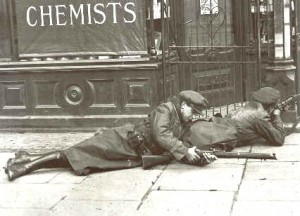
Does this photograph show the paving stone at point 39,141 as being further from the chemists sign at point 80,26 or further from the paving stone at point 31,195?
the paving stone at point 31,195

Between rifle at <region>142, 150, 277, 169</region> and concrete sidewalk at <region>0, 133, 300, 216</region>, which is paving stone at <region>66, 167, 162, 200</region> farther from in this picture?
rifle at <region>142, 150, 277, 169</region>

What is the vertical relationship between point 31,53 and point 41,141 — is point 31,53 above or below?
above

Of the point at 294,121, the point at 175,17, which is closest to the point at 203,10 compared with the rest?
the point at 175,17

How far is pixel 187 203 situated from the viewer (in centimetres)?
581

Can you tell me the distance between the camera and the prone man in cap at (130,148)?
6926 millimetres

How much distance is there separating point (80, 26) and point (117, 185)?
11.7 feet

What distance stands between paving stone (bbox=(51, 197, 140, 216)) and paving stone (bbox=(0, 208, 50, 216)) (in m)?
0.08

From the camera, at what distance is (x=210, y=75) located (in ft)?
34.3

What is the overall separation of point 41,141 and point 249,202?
398 cm

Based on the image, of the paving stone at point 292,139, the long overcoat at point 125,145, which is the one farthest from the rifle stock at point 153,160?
the paving stone at point 292,139

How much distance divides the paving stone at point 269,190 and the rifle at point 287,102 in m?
1.89

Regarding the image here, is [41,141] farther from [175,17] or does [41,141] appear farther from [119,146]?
[175,17]

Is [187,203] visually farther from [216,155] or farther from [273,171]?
[273,171]

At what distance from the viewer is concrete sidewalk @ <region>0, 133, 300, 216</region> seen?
18.6 feet
